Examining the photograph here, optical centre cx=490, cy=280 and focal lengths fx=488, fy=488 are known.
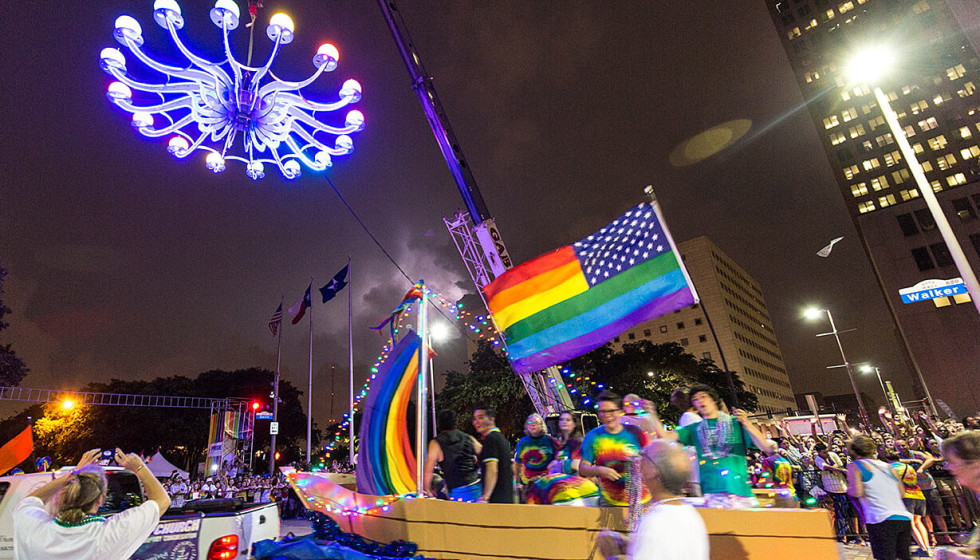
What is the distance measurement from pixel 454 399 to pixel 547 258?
2098cm

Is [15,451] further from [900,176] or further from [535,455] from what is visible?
[900,176]

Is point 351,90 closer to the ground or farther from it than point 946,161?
closer to the ground

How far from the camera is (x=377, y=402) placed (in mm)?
6711

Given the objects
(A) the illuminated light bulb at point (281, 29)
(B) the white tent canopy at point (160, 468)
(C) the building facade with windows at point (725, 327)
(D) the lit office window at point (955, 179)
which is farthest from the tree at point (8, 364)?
(D) the lit office window at point (955, 179)

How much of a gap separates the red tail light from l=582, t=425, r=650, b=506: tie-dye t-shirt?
3.43m

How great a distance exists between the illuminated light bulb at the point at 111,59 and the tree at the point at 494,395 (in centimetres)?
2005

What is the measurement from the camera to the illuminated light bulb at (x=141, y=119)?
10164mm

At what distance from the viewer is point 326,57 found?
34.6 feet

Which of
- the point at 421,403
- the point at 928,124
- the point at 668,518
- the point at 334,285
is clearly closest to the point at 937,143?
the point at 928,124

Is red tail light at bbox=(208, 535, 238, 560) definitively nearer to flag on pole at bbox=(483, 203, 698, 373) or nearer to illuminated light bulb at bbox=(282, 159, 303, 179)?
flag on pole at bbox=(483, 203, 698, 373)

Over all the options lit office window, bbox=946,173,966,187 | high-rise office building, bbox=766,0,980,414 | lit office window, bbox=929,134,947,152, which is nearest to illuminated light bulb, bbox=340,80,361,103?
high-rise office building, bbox=766,0,980,414

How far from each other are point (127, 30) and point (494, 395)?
69.5 feet

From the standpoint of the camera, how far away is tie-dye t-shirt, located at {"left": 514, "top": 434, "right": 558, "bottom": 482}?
621 cm

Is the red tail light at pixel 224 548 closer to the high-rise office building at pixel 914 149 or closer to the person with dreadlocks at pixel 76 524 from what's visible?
the person with dreadlocks at pixel 76 524
